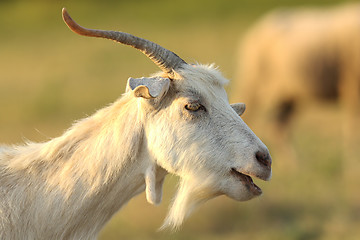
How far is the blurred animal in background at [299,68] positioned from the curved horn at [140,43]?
7.50m

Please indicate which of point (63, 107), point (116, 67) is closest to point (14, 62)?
point (116, 67)

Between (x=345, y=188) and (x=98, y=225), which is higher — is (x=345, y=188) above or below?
above

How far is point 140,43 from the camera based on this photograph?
3732 mm

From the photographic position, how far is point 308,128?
14211 millimetres

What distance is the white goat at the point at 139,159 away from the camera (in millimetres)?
3686

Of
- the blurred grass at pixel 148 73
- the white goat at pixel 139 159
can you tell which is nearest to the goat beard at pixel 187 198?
the white goat at pixel 139 159

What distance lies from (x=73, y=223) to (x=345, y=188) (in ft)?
20.3

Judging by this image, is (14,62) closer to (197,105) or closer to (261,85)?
(261,85)

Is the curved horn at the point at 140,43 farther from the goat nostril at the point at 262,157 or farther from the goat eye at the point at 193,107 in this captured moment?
the goat nostril at the point at 262,157

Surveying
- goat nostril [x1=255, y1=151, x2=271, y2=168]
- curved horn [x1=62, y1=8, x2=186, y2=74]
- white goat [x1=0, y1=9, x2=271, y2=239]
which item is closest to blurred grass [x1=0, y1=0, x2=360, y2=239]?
curved horn [x1=62, y1=8, x2=186, y2=74]

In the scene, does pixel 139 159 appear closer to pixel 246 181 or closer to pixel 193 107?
pixel 193 107

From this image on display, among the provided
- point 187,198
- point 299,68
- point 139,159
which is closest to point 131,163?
point 139,159

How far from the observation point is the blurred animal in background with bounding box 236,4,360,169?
36.9 feet

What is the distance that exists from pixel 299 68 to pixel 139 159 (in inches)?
320
